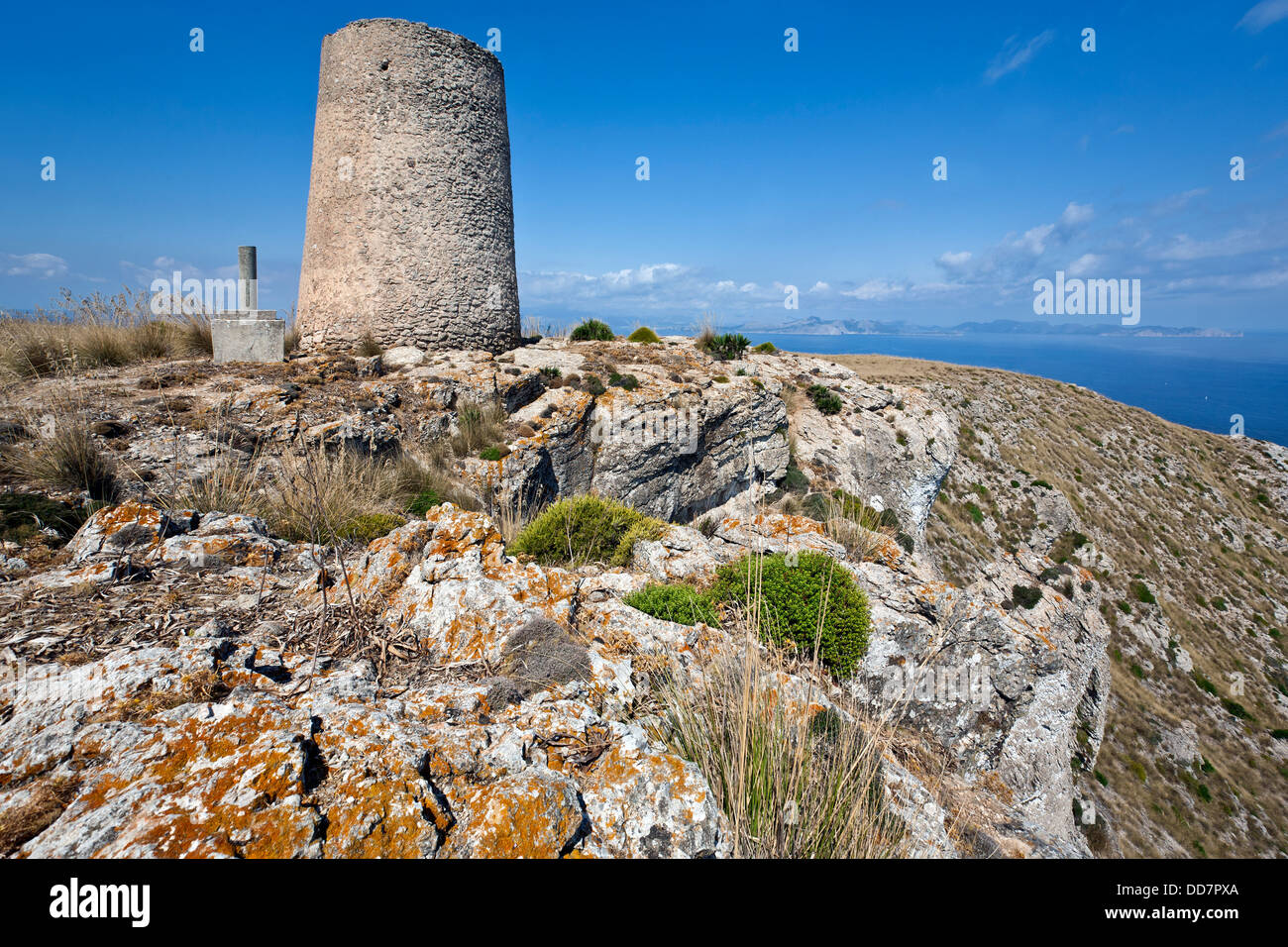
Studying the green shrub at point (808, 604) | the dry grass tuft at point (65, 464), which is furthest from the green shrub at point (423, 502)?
the green shrub at point (808, 604)

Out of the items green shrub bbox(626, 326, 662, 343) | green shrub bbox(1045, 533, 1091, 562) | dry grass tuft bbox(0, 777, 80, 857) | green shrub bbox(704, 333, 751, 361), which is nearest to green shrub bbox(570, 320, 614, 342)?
green shrub bbox(626, 326, 662, 343)

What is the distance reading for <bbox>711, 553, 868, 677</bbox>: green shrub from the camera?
17.9ft

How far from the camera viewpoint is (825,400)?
1838 cm

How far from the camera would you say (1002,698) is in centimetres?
587

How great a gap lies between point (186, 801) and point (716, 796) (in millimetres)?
2101

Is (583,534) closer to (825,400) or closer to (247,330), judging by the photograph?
(247,330)

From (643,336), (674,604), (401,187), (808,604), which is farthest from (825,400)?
(674,604)

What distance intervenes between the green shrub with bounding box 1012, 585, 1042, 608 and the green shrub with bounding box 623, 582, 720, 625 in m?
4.47

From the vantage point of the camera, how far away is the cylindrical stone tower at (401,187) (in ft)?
38.8

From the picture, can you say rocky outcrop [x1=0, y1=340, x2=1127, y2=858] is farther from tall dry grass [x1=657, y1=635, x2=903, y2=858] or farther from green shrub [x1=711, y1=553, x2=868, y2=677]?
green shrub [x1=711, y1=553, x2=868, y2=677]

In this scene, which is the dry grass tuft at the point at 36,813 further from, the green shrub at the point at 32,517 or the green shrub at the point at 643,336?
the green shrub at the point at 643,336

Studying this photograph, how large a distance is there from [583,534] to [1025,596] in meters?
5.77
